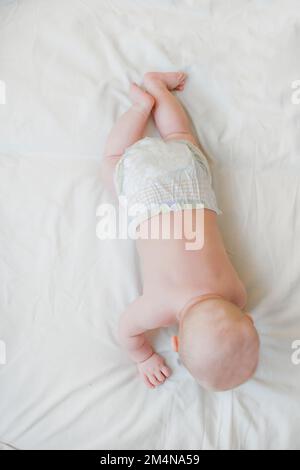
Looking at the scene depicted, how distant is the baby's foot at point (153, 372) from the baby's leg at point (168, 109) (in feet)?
1.55

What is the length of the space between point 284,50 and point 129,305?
2.29ft

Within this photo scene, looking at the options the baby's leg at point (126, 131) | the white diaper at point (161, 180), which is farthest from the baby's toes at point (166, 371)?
the baby's leg at point (126, 131)

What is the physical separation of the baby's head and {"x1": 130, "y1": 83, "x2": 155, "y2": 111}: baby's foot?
1.56ft

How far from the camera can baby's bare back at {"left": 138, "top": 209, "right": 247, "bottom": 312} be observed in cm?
92

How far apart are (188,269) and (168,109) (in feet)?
1.24

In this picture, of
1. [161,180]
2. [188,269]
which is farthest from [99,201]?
[188,269]

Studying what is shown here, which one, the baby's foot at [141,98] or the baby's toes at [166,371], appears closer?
the baby's toes at [166,371]

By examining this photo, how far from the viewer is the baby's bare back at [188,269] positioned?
92cm

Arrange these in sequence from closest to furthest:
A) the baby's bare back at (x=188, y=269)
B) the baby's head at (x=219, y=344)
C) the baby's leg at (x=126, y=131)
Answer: the baby's head at (x=219, y=344), the baby's bare back at (x=188, y=269), the baby's leg at (x=126, y=131)

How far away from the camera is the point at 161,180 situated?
974mm

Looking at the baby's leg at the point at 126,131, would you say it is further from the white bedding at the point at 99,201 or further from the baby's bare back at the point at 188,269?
the baby's bare back at the point at 188,269

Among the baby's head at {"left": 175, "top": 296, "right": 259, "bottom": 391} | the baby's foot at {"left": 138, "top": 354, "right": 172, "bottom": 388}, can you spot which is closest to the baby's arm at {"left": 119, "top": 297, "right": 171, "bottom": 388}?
the baby's foot at {"left": 138, "top": 354, "right": 172, "bottom": 388}

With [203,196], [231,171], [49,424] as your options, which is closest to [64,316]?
[49,424]

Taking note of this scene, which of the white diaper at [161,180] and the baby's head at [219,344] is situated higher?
the white diaper at [161,180]
